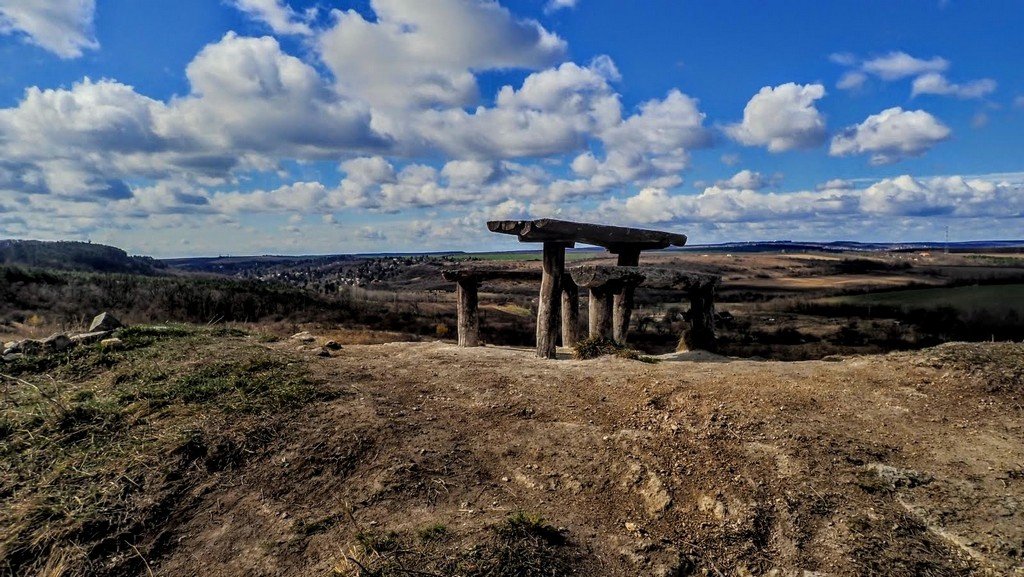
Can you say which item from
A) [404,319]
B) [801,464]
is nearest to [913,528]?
[801,464]

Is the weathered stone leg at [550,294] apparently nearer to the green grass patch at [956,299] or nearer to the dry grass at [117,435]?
the dry grass at [117,435]

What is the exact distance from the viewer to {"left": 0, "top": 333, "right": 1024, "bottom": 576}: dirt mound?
4117mm

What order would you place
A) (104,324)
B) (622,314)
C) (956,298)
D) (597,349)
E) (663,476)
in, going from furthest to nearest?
1. (956,298)
2. (622,314)
3. (597,349)
4. (104,324)
5. (663,476)

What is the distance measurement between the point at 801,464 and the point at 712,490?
3.32ft

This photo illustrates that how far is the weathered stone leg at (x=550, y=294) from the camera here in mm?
11391

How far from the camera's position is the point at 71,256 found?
5853 centimetres

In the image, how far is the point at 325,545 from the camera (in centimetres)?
417

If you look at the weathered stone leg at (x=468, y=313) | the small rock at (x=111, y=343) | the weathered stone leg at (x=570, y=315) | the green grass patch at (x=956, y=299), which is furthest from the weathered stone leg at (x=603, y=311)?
the green grass patch at (x=956, y=299)

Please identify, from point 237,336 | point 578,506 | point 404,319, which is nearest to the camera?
point 578,506

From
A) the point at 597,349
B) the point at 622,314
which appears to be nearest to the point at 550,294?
the point at 597,349

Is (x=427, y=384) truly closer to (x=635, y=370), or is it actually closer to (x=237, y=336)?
(x=635, y=370)

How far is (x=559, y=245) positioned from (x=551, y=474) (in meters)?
6.90

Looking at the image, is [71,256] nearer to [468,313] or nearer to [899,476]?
[468,313]

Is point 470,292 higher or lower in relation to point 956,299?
higher
